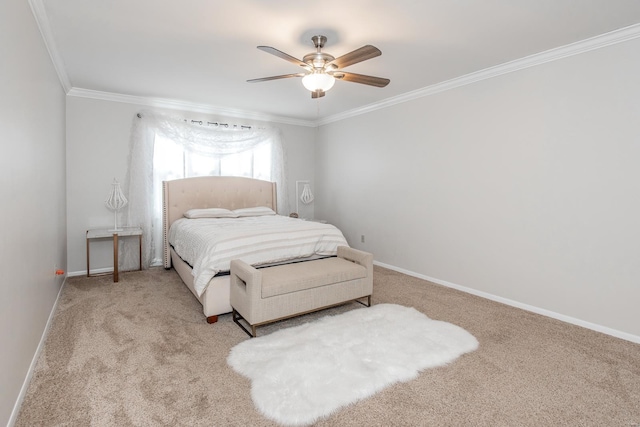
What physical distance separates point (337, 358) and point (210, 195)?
11.9 feet

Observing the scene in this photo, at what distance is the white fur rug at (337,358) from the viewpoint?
1.89 m

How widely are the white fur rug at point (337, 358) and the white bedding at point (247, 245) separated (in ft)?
2.45

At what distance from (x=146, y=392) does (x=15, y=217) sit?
1.24 metres

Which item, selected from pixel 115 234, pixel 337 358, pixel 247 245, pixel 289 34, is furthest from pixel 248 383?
pixel 115 234

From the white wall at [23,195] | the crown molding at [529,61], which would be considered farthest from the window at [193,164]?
the crown molding at [529,61]

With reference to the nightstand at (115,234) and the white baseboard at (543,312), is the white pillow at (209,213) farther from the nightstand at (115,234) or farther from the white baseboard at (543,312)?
the white baseboard at (543,312)

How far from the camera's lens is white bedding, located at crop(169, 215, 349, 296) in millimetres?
3010

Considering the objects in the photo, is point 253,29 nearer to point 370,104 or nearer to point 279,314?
point 279,314

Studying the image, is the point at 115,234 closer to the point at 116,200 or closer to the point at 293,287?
the point at 116,200

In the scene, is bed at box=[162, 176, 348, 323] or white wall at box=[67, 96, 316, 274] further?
white wall at box=[67, 96, 316, 274]

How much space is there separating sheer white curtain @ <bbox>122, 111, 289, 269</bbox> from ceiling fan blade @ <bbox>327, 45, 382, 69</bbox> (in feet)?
9.87

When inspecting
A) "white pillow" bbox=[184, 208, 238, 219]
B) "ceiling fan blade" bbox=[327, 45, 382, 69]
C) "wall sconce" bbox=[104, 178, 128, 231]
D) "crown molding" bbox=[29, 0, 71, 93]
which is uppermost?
"crown molding" bbox=[29, 0, 71, 93]

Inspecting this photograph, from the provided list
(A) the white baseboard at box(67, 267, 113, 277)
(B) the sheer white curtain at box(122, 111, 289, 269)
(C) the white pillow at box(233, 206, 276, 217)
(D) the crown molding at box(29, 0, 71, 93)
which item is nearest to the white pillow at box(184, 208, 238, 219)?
(C) the white pillow at box(233, 206, 276, 217)

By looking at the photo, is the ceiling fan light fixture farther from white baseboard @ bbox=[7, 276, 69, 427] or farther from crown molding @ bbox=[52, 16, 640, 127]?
white baseboard @ bbox=[7, 276, 69, 427]
